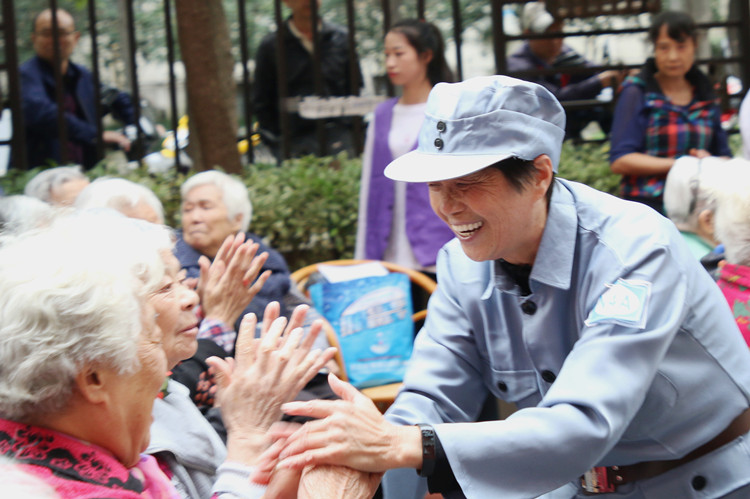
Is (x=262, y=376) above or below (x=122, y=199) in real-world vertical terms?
below

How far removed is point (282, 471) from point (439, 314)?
57cm

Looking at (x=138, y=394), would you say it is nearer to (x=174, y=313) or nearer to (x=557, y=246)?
(x=174, y=313)

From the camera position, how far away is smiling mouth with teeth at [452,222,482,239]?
2141 millimetres

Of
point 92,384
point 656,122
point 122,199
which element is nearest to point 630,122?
point 656,122

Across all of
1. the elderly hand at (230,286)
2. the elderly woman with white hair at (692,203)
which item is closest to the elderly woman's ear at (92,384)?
the elderly hand at (230,286)

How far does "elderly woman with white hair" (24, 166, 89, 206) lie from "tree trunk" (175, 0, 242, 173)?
1.13m

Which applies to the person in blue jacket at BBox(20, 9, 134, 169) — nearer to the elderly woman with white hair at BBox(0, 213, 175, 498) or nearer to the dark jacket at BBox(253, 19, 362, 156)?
the dark jacket at BBox(253, 19, 362, 156)

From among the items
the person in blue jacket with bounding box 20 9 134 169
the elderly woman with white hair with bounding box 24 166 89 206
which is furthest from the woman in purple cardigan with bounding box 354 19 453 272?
the person in blue jacket with bounding box 20 9 134 169

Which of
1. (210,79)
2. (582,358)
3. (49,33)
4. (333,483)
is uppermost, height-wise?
(49,33)

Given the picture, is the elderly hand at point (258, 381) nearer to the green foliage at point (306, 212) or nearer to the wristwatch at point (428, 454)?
the wristwatch at point (428, 454)

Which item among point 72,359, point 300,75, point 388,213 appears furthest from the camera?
point 300,75

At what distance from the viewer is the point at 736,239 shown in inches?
112

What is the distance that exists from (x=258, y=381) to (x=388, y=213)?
2.83 m

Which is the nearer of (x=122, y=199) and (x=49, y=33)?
(x=122, y=199)
